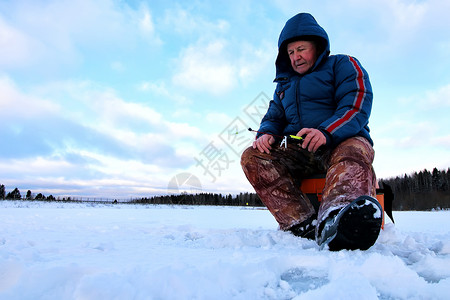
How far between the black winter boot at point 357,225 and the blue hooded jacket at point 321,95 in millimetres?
601

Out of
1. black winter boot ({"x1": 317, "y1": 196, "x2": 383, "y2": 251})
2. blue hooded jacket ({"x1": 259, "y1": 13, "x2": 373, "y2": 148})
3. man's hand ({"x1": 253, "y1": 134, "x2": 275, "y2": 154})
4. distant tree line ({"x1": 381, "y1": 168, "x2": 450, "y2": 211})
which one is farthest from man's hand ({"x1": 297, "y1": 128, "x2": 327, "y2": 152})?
distant tree line ({"x1": 381, "y1": 168, "x2": 450, "y2": 211})

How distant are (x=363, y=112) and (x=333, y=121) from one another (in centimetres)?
21

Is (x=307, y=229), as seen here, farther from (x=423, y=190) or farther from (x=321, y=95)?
(x=423, y=190)

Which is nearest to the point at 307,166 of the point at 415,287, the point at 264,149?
the point at 264,149

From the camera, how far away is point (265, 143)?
2.00 m

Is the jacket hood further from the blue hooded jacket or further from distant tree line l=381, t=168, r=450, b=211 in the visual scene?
distant tree line l=381, t=168, r=450, b=211

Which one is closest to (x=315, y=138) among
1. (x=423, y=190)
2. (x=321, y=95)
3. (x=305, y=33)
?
(x=321, y=95)

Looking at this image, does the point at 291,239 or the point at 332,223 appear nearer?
the point at 332,223

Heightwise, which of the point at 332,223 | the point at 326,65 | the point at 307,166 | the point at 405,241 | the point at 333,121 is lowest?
the point at 405,241

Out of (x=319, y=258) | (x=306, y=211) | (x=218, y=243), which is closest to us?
(x=319, y=258)

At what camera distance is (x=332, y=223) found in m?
1.27

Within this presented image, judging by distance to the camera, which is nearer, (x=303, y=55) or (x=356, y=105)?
(x=356, y=105)

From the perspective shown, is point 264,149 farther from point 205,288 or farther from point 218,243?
point 205,288

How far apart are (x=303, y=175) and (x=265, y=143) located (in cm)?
41
